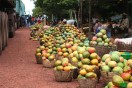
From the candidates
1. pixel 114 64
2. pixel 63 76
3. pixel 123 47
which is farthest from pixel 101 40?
pixel 114 64

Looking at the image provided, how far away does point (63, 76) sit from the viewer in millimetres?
9344

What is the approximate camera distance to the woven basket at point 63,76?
30.6 ft

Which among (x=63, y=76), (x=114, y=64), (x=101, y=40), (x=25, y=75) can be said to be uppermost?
(x=101, y=40)

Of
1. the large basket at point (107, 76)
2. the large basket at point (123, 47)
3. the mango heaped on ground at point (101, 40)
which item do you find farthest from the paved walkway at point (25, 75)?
the large basket at point (123, 47)

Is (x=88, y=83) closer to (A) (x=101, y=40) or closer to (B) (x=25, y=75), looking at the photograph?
(B) (x=25, y=75)

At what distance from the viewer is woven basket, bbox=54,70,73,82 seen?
30.6 feet

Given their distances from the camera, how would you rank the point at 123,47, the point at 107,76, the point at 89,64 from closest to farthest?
the point at 107,76 → the point at 89,64 → the point at 123,47

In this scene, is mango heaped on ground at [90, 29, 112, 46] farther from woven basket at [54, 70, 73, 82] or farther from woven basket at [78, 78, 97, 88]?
woven basket at [78, 78, 97, 88]

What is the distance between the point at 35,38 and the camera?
25234mm

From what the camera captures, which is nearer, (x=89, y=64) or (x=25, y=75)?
(x=89, y=64)

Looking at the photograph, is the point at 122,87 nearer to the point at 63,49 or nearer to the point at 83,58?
the point at 83,58

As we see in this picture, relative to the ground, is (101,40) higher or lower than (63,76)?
higher

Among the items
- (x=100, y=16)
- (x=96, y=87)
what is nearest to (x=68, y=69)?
(x=96, y=87)

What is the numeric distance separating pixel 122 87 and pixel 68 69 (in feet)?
10.9
